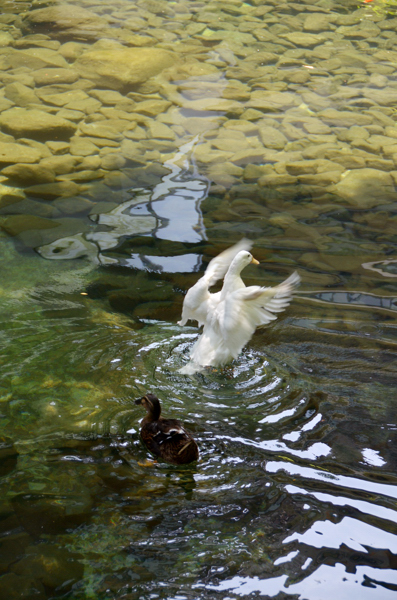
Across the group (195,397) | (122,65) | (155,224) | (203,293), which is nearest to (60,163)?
(155,224)

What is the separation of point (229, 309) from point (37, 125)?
4826 mm

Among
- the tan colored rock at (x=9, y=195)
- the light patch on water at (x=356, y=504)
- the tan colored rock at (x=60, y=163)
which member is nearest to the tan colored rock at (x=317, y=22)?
the tan colored rock at (x=60, y=163)

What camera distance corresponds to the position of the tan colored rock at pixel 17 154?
6816 mm

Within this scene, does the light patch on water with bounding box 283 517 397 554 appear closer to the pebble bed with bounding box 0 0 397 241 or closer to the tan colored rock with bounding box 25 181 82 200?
the pebble bed with bounding box 0 0 397 241

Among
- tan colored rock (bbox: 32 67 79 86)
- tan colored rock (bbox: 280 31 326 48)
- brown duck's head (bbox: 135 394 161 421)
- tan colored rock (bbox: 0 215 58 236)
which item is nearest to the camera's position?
brown duck's head (bbox: 135 394 161 421)

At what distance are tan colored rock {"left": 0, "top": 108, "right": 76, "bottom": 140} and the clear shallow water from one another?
1.24 metres

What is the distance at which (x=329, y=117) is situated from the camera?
827cm

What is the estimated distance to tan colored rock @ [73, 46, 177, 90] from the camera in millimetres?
8953

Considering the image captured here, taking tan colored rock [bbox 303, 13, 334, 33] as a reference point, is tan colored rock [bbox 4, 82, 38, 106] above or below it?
below

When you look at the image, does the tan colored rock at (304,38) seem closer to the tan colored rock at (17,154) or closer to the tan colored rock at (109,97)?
the tan colored rock at (109,97)

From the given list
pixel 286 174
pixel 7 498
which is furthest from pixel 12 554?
pixel 286 174

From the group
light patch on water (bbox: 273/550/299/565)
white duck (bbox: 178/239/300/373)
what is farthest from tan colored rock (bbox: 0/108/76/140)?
light patch on water (bbox: 273/550/299/565)

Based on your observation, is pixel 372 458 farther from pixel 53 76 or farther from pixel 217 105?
pixel 53 76

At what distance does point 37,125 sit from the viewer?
7.58m
